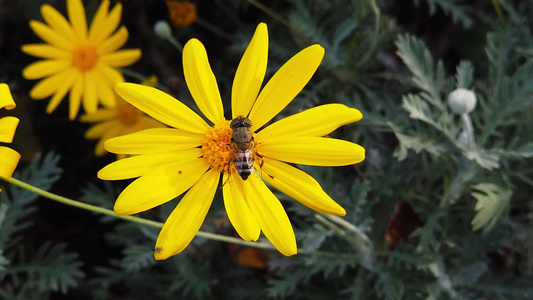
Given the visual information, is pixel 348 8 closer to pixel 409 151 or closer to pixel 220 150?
pixel 409 151

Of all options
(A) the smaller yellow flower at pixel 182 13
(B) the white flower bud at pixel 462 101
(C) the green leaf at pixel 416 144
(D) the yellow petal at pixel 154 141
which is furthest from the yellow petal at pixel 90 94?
(B) the white flower bud at pixel 462 101

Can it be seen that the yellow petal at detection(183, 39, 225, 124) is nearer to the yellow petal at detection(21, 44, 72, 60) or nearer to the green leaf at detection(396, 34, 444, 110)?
the green leaf at detection(396, 34, 444, 110)

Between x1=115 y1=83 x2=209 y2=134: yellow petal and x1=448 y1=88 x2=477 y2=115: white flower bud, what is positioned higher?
x1=115 y1=83 x2=209 y2=134: yellow petal

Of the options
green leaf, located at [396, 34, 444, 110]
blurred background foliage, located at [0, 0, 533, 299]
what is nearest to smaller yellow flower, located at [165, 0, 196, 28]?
blurred background foliage, located at [0, 0, 533, 299]

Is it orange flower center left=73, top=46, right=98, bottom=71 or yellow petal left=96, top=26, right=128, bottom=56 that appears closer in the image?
yellow petal left=96, top=26, right=128, bottom=56

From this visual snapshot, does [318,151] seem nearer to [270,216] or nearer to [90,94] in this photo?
[270,216]

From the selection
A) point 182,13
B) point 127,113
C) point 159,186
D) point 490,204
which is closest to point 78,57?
point 127,113

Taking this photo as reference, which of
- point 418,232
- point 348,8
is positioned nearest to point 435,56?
point 348,8
